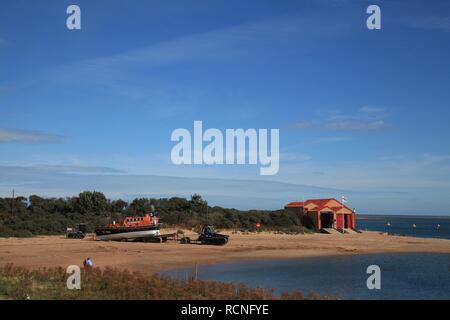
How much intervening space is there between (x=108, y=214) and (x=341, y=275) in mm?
49000

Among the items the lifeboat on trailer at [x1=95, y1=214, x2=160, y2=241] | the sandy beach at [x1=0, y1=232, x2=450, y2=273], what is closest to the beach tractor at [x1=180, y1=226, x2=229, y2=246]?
the sandy beach at [x1=0, y1=232, x2=450, y2=273]

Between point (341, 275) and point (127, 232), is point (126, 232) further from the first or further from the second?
point (341, 275)

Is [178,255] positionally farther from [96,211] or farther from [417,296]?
[96,211]

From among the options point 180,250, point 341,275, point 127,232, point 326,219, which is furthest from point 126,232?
point 326,219

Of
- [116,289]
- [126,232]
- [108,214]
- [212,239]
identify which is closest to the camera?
[116,289]

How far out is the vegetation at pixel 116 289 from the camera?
2002 cm

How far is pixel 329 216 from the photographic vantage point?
73750mm

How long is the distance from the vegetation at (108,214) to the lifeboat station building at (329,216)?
207cm

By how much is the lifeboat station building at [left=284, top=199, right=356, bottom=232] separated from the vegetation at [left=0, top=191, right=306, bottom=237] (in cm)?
207

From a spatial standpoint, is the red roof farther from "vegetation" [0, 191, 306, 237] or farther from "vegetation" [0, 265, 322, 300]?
"vegetation" [0, 265, 322, 300]

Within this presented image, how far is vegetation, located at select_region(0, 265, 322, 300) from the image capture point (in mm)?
20016

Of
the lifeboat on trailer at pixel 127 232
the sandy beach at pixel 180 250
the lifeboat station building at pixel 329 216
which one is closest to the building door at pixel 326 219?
the lifeboat station building at pixel 329 216
